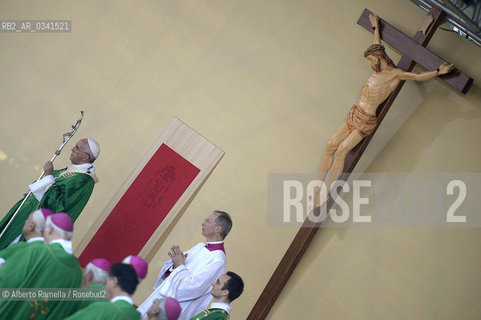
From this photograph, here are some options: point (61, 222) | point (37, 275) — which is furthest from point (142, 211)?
point (37, 275)

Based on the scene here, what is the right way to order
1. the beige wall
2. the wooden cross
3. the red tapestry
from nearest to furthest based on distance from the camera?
the wooden cross → the beige wall → the red tapestry

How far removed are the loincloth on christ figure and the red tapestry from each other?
71.2 inches

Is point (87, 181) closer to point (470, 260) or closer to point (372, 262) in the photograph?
point (372, 262)

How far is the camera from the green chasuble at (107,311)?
3.50 m

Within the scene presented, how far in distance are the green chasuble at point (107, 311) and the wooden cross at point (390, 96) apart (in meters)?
2.91

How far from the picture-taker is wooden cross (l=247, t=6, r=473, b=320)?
5840mm

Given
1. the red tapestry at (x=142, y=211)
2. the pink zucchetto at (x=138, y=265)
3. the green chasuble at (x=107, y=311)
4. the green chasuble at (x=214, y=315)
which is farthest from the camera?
the red tapestry at (x=142, y=211)

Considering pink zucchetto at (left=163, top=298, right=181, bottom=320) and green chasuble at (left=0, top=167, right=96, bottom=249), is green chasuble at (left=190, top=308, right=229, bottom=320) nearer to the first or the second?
pink zucchetto at (left=163, top=298, right=181, bottom=320)

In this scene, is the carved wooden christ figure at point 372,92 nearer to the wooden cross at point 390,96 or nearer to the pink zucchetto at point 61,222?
the wooden cross at point 390,96

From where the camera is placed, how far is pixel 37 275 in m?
3.95

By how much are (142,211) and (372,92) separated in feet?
9.10

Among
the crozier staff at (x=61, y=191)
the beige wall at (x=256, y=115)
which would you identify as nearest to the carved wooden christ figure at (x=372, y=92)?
the beige wall at (x=256, y=115)

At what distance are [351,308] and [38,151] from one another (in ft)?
12.8

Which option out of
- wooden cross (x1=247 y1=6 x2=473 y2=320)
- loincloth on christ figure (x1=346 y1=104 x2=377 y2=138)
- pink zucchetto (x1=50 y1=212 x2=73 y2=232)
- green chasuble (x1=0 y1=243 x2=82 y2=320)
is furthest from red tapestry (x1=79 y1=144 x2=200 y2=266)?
pink zucchetto (x1=50 y1=212 x2=73 y2=232)
